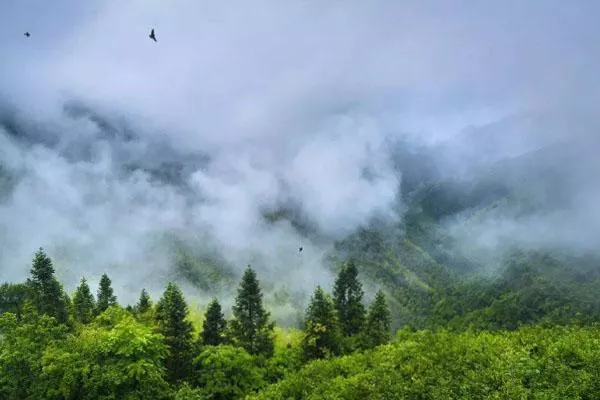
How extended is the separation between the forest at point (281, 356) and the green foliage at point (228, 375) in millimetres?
139

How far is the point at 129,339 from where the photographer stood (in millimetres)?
47188

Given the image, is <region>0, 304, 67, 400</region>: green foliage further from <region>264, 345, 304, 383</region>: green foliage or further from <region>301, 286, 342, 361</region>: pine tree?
<region>301, 286, 342, 361</region>: pine tree

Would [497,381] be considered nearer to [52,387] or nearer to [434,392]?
[434,392]

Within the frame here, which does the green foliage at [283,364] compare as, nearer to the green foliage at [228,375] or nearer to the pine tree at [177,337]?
the green foliage at [228,375]

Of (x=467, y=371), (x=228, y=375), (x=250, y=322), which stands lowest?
(x=467, y=371)

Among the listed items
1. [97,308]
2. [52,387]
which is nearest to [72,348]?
[52,387]

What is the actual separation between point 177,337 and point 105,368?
33137mm

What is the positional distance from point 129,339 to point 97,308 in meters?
54.9

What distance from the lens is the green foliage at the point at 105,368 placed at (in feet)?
148

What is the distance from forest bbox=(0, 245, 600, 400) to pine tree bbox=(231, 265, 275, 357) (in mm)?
186

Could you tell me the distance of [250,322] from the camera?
86.3 meters

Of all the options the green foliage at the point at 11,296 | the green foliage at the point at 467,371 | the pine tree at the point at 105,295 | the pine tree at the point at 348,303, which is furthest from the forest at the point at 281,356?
the green foliage at the point at 11,296

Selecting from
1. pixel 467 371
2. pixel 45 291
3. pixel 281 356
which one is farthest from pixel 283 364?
pixel 467 371

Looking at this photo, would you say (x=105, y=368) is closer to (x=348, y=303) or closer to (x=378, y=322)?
(x=378, y=322)
